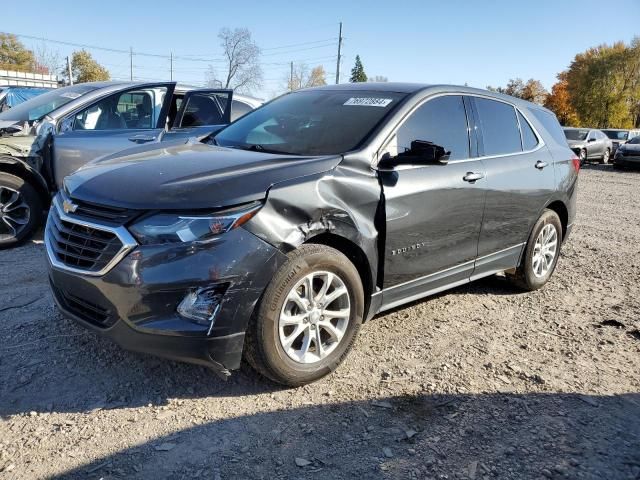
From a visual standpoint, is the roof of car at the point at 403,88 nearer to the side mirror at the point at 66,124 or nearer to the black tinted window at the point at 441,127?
the black tinted window at the point at 441,127

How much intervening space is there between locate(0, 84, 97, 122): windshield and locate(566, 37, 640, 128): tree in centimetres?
5224

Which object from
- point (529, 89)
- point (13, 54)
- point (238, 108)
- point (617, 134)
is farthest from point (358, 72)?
point (238, 108)

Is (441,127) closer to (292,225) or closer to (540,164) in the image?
(540,164)

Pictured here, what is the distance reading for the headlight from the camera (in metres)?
2.58

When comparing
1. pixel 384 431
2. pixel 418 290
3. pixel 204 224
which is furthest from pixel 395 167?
pixel 384 431

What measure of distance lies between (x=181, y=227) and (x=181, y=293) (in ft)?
1.07

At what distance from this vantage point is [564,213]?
5270 millimetres

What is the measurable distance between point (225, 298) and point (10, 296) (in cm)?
256

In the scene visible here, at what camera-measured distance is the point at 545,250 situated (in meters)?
5.06

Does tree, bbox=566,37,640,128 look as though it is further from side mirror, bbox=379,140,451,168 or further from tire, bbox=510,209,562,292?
side mirror, bbox=379,140,451,168

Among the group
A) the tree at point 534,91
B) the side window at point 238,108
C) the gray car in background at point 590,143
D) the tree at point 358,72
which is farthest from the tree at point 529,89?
the side window at point 238,108

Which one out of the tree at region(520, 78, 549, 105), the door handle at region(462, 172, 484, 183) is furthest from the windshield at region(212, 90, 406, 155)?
the tree at region(520, 78, 549, 105)

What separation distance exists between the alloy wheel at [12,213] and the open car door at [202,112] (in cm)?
172

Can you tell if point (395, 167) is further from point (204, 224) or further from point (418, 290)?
point (204, 224)
